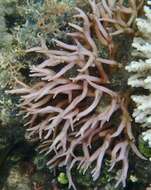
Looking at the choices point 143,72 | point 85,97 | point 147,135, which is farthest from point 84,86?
point 147,135

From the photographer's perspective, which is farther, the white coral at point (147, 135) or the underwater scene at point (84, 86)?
the underwater scene at point (84, 86)

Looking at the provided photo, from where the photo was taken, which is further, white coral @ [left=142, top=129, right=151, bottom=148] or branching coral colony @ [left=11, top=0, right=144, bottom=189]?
branching coral colony @ [left=11, top=0, right=144, bottom=189]

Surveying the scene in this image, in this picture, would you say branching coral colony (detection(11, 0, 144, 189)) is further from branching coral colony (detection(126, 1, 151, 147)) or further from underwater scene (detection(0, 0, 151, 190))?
branching coral colony (detection(126, 1, 151, 147))

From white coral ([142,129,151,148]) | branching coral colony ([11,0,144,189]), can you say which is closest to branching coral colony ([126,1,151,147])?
white coral ([142,129,151,148])

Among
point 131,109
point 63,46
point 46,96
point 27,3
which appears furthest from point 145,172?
point 27,3

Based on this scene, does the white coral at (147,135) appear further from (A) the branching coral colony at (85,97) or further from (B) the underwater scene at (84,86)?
(A) the branching coral colony at (85,97)

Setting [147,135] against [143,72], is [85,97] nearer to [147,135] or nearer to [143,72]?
[143,72]

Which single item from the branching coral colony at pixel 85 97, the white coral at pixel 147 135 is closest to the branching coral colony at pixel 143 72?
the white coral at pixel 147 135
